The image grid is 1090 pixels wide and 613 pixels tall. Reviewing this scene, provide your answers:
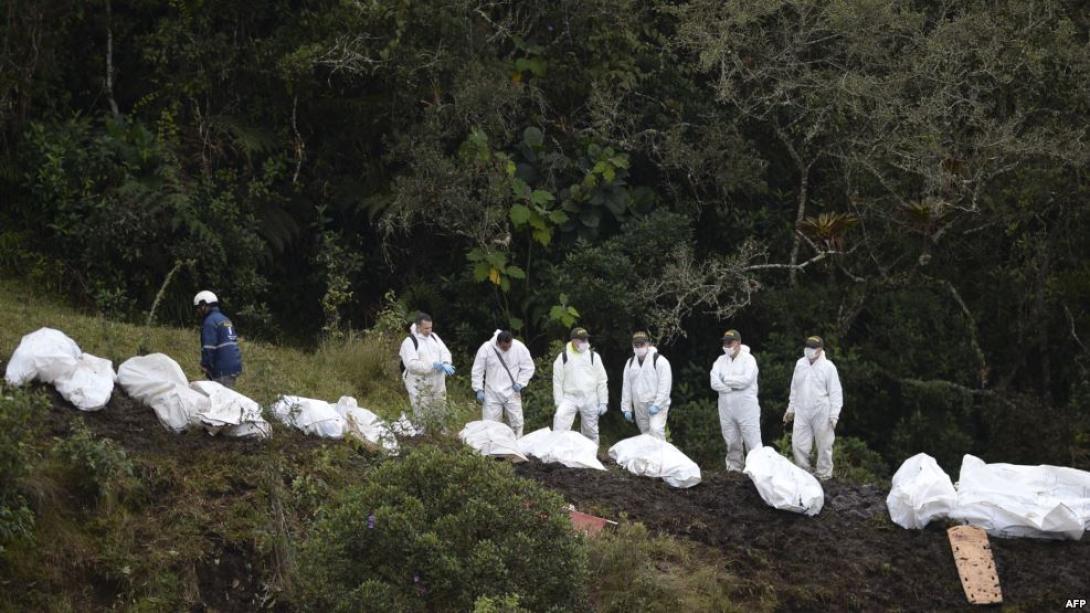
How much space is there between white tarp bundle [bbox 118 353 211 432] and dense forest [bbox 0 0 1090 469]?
621 cm

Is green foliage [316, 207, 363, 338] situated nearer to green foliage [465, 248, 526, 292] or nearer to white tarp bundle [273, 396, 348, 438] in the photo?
green foliage [465, 248, 526, 292]

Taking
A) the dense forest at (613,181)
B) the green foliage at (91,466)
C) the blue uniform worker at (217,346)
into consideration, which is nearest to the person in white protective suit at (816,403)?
the dense forest at (613,181)

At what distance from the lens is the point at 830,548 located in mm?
12680

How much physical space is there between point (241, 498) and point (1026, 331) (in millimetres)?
14784

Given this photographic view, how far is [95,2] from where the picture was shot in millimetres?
19922

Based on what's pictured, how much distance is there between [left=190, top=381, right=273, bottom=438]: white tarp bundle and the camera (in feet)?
40.1

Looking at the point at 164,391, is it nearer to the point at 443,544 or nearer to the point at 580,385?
the point at 443,544

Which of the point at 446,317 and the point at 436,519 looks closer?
the point at 436,519

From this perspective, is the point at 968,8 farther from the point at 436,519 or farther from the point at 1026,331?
the point at 436,519

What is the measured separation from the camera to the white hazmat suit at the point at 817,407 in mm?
16141

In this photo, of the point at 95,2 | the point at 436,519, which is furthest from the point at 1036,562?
the point at 95,2

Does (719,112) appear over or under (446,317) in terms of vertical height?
over

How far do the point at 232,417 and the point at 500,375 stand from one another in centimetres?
504

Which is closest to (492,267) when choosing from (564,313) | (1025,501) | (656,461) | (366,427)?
(564,313)
